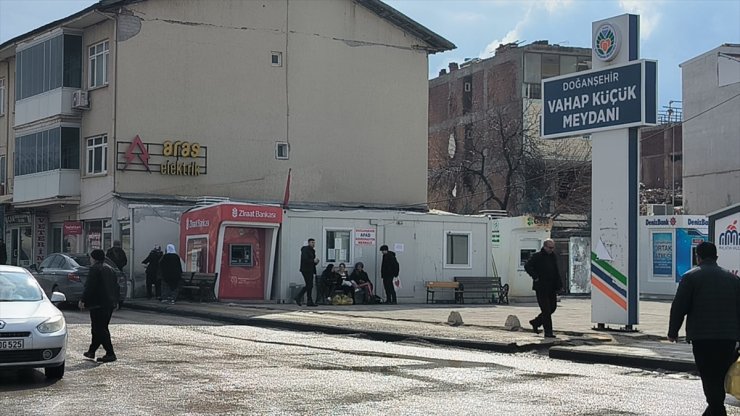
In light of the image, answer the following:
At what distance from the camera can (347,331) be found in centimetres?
1959

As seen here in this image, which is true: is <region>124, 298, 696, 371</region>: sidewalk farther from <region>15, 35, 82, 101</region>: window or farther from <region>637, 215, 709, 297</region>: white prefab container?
<region>15, 35, 82, 101</region>: window

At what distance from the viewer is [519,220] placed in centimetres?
3384

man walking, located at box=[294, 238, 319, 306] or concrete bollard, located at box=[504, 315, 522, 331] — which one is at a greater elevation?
A: man walking, located at box=[294, 238, 319, 306]

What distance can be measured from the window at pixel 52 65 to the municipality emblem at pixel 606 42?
24.3 metres

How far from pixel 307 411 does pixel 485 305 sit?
20.8 metres

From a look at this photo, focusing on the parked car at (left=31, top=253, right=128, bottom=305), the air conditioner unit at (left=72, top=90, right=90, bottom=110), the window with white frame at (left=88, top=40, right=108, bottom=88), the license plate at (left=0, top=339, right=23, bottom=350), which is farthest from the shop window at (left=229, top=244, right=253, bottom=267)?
the license plate at (left=0, top=339, right=23, bottom=350)

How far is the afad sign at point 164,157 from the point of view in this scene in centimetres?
3522

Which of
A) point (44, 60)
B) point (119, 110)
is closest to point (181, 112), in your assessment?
point (119, 110)

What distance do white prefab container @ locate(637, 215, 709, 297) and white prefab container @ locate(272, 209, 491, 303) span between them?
653 cm

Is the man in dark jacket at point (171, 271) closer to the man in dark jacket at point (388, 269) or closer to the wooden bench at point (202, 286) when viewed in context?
the wooden bench at point (202, 286)

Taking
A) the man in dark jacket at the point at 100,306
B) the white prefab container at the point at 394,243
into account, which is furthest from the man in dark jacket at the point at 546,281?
the white prefab container at the point at 394,243

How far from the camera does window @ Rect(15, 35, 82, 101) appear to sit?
125 feet

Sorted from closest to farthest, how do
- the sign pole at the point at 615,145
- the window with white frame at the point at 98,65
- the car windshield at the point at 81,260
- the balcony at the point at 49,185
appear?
the sign pole at the point at 615,145
the car windshield at the point at 81,260
the window with white frame at the point at 98,65
the balcony at the point at 49,185

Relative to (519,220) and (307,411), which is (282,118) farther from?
(307,411)
